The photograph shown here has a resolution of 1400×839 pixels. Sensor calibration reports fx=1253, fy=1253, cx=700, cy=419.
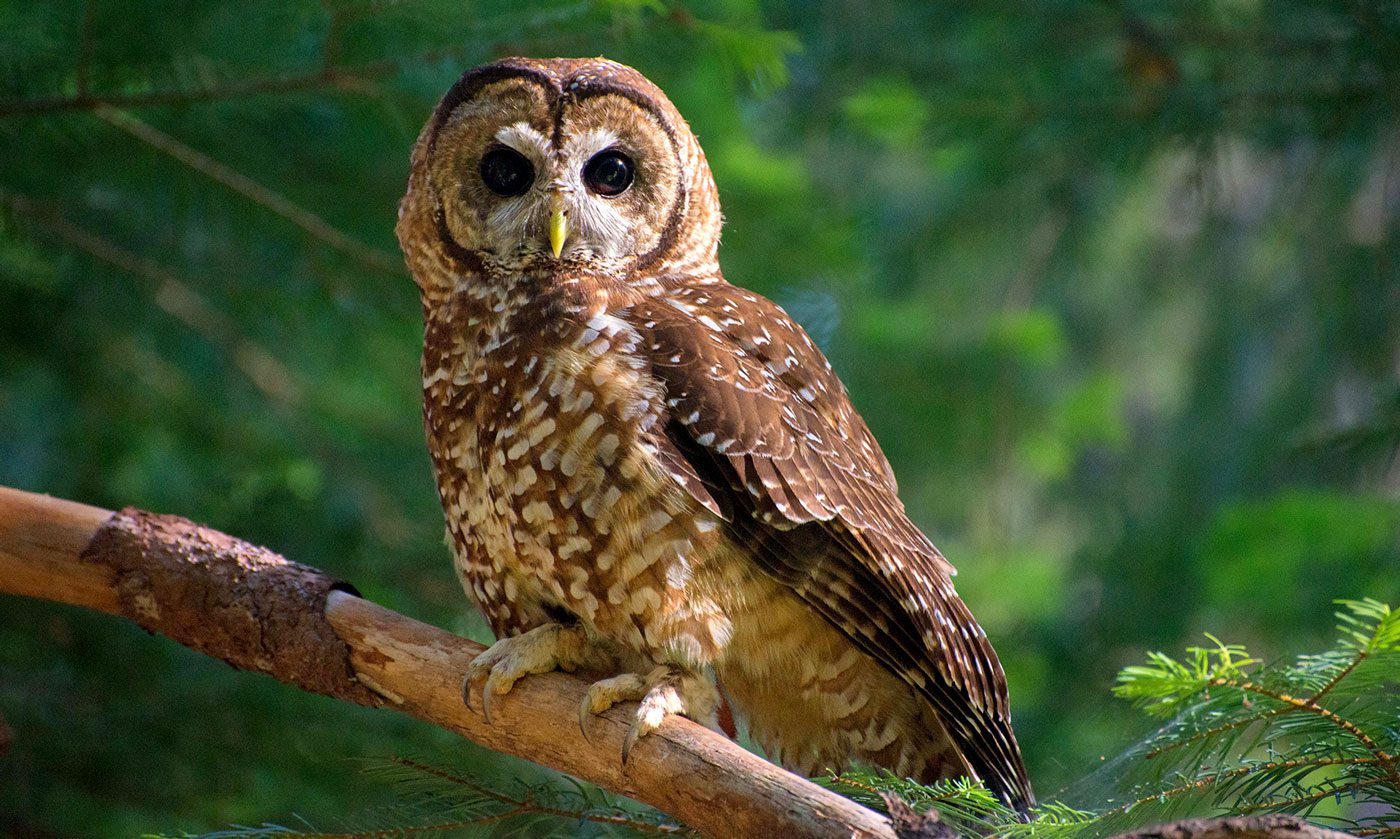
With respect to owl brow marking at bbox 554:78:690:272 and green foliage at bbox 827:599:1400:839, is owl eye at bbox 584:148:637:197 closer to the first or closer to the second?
owl brow marking at bbox 554:78:690:272

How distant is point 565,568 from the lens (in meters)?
2.34

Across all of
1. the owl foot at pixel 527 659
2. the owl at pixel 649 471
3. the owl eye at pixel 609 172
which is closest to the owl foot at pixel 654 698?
the owl at pixel 649 471

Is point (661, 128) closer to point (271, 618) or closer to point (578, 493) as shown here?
point (578, 493)

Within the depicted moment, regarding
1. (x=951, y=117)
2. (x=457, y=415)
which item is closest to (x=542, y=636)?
(x=457, y=415)

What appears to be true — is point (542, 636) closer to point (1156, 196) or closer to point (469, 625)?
point (469, 625)

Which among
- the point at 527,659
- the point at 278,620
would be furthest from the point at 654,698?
the point at 278,620

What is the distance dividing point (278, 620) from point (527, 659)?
0.50 meters

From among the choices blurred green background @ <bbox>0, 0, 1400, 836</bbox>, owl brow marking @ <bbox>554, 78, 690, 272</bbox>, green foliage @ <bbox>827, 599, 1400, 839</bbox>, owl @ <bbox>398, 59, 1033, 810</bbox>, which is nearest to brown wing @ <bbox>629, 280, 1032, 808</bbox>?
owl @ <bbox>398, 59, 1033, 810</bbox>

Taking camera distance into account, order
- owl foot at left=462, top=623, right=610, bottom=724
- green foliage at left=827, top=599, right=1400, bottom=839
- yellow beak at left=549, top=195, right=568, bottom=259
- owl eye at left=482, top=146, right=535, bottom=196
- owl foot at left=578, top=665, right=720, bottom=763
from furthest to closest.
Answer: owl eye at left=482, top=146, right=535, bottom=196, yellow beak at left=549, top=195, right=568, bottom=259, owl foot at left=462, top=623, right=610, bottom=724, owl foot at left=578, top=665, right=720, bottom=763, green foliage at left=827, top=599, right=1400, bottom=839

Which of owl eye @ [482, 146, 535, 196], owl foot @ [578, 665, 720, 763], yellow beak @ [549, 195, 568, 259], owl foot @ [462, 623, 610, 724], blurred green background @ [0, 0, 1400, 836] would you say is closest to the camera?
owl foot @ [578, 665, 720, 763]

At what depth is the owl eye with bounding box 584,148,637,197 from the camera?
2.62m

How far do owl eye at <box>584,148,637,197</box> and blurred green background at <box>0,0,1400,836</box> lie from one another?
1.07 ft

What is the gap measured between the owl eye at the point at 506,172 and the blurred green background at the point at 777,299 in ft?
1.27

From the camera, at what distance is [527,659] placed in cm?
231
